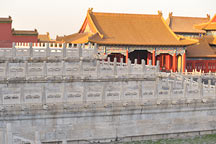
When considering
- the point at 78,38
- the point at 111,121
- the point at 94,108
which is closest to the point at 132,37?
the point at 78,38

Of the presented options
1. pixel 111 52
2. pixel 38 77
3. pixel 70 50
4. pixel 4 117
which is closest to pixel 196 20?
pixel 111 52

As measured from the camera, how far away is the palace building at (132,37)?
45344mm

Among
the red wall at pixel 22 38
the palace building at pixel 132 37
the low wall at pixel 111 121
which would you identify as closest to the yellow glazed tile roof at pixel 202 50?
the palace building at pixel 132 37

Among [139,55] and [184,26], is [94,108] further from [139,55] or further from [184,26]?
[184,26]

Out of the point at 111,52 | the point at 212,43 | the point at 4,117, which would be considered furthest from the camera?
the point at 212,43

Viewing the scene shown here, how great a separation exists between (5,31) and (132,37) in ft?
46.9

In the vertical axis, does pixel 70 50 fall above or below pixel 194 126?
above

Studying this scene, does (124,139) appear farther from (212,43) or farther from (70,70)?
(212,43)

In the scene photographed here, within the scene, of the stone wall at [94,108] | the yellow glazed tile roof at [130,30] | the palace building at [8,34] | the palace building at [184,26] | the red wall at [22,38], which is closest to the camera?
the stone wall at [94,108]

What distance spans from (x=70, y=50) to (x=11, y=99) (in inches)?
350

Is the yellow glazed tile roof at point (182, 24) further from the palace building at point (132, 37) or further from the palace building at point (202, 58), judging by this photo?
the palace building at point (132, 37)

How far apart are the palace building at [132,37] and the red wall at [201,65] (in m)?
2.29

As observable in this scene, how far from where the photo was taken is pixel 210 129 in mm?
21922

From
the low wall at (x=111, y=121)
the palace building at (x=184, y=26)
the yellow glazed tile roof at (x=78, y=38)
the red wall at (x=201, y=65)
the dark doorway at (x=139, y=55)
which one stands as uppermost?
the palace building at (x=184, y=26)
